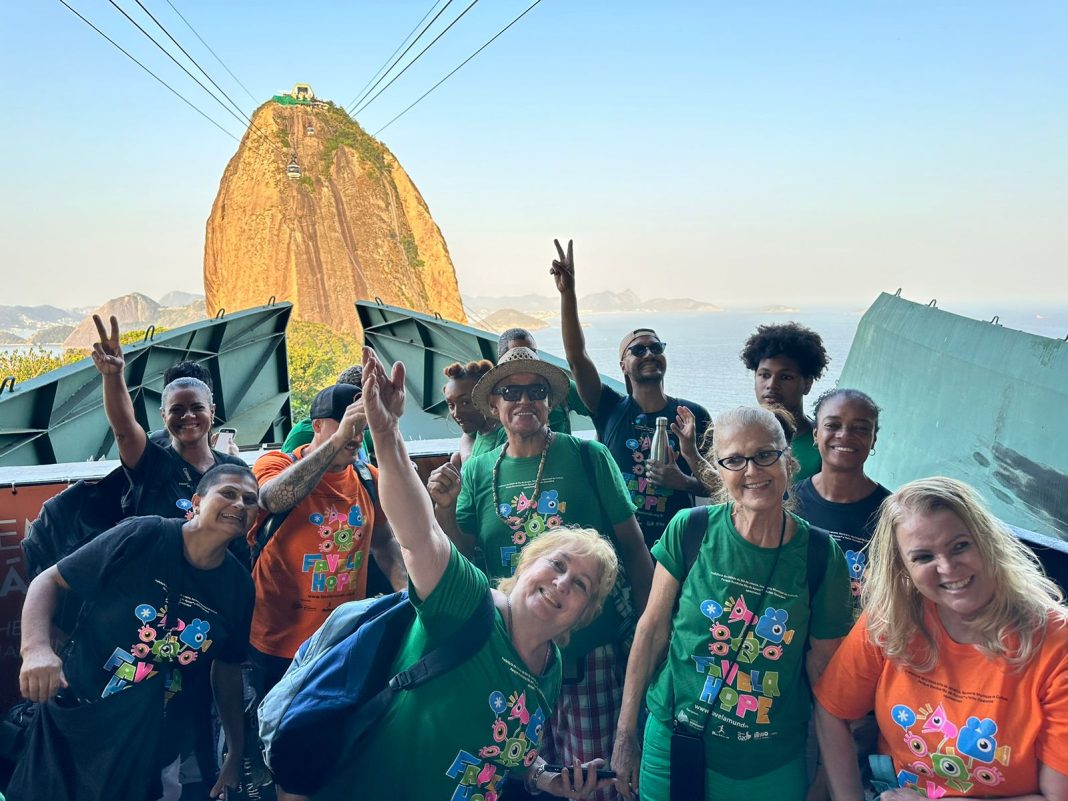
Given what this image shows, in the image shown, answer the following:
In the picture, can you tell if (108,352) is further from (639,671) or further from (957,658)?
(957,658)

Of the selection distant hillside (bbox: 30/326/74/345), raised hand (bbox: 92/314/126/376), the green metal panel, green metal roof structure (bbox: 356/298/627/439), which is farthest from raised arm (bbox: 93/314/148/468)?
distant hillside (bbox: 30/326/74/345)

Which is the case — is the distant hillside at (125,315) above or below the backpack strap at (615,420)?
below

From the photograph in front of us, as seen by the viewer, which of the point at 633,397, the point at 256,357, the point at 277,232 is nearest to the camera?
the point at 633,397

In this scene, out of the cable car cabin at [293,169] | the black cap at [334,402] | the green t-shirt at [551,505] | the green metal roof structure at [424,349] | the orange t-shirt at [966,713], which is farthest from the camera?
the cable car cabin at [293,169]

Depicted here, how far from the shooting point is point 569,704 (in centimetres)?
268

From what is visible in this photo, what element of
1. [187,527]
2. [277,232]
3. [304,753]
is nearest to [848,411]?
[304,753]

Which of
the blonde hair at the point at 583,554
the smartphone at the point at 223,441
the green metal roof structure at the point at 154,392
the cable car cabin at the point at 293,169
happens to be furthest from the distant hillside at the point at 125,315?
the blonde hair at the point at 583,554

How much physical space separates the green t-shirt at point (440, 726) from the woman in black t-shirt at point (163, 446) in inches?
55.0

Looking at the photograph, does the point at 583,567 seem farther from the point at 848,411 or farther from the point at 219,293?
the point at 219,293

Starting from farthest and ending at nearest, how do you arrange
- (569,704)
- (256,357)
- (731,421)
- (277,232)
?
(277,232) < (256,357) < (569,704) < (731,421)

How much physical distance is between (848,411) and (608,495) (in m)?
0.91

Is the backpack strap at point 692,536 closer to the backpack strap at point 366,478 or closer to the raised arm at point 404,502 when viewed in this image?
the raised arm at point 404,502

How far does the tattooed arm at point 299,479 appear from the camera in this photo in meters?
2.73

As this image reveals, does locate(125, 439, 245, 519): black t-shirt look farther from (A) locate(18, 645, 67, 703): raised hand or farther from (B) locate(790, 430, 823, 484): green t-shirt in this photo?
(B) locate(790, 430, 823, 484): green t-shirt
